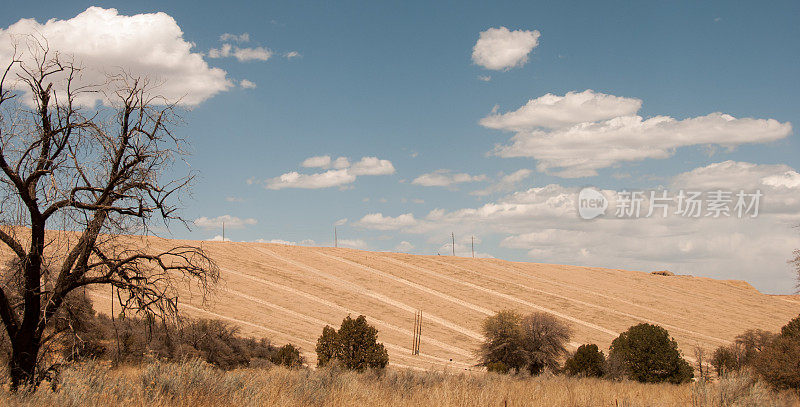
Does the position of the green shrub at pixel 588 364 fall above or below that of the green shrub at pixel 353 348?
below

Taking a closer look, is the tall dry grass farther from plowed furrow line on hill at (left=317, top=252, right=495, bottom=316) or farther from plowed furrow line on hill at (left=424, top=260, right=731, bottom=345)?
plowed furrow line on hill at (left=424, top=260, right=731, bottom=345)

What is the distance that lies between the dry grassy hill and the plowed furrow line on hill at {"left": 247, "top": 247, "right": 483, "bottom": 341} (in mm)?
122

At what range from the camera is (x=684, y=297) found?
238ft

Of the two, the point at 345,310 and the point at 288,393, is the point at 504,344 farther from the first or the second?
the point at 288,393

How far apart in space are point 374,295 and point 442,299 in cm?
763

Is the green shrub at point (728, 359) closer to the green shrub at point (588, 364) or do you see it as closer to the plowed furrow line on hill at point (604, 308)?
the green shrub at point (588, 364)

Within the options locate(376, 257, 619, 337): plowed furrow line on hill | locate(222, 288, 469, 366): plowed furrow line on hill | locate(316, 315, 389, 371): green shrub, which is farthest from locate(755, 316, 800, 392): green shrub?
locate(376, 257, 619, 337): plowed furrow line on hill

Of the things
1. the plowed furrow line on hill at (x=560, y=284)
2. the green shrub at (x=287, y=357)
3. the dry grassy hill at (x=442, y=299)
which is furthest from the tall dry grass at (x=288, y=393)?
the plowed furrow line on hill at (x=560, y=284)

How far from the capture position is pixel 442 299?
58.9m

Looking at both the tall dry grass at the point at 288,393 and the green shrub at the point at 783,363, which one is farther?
the green shrub at the point at 783,363

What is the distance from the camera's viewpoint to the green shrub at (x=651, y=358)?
28.2 metres

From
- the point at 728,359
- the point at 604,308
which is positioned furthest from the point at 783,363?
the point at 604,308

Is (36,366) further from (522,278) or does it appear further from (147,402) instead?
(522,278)

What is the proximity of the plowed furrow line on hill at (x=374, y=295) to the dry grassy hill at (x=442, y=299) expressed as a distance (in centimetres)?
12
